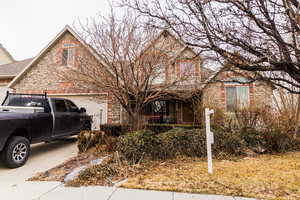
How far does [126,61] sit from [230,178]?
471 centimetres

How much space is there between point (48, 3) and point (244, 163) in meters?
11.7

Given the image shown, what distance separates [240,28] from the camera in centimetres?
402

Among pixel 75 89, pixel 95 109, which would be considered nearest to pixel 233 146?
pixel 95 109

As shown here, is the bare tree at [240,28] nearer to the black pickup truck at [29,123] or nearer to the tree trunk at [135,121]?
the tree trunk at [135,121]

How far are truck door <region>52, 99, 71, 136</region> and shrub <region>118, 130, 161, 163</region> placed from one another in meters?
3.03

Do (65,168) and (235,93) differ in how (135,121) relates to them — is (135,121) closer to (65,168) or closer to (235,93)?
(65,168)

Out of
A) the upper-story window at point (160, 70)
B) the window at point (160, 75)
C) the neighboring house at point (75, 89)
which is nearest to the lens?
the upper-story window at point (160, 70)

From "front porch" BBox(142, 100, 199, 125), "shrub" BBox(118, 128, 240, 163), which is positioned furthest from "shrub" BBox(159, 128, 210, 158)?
"front porch" BBox(142, 100, 199, 125)

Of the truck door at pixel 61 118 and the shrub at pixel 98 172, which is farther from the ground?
the truck door at pixel 61 118

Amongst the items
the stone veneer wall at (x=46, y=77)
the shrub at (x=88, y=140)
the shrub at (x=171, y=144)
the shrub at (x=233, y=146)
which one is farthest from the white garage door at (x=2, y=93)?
the shrub at (x=233, y=146)

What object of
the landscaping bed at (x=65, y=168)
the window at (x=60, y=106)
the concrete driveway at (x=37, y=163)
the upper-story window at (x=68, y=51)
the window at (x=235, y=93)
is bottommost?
the concrete driveway at (x=37, y=163)

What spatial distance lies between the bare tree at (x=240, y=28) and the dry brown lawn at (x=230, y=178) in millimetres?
2383

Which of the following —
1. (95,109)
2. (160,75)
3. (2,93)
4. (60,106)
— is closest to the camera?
(160,75)

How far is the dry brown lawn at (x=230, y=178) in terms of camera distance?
112 inches
